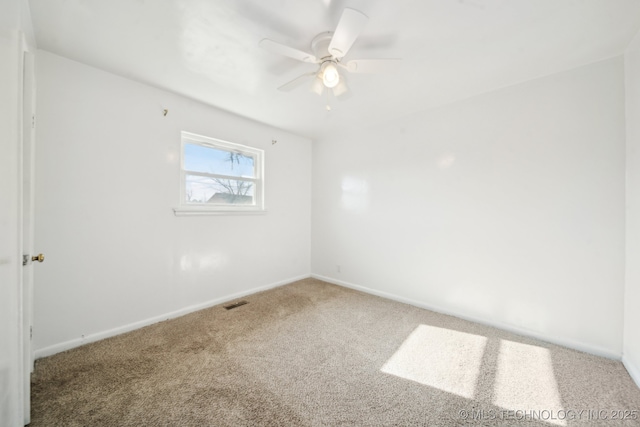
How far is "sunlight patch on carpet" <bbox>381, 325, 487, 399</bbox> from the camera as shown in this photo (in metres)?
1.67

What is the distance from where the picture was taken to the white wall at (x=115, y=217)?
6.37 ft

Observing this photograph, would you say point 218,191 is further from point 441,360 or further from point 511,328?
point 511,328

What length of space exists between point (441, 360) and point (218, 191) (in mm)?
2938

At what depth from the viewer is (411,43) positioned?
1.77 meters

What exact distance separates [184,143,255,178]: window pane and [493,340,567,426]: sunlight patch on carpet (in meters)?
3.33

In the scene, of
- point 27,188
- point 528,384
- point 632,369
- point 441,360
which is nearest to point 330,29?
point 27,188

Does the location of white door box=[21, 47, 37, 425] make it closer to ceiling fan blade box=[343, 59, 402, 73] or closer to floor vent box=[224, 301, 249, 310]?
floor vent box=[224, 301, 249, 310]

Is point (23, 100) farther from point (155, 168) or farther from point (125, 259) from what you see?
point (125, 259)

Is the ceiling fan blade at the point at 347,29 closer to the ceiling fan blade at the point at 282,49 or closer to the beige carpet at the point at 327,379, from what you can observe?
A: the ceiling fan blade at the point at 282,49

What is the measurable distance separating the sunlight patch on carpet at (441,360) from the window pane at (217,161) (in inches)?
110

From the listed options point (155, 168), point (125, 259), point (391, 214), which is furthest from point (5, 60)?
point (391, 214)

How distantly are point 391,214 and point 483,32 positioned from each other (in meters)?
2.01

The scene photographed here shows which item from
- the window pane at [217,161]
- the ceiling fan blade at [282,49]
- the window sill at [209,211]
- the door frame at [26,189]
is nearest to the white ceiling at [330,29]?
the ceiling fan blade at [282,49]

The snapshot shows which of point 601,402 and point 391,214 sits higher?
point 391,214
